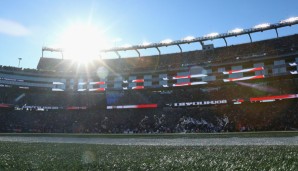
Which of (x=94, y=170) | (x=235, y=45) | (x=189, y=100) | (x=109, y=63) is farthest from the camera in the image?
(x=109, y=63)

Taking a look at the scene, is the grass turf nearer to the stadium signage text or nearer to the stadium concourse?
the stadium concourse

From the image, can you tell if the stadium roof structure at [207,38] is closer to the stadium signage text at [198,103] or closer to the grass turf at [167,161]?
the stadium signage text at [198,103]

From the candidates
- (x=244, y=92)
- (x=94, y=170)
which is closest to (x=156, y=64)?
(x=244, y=92)

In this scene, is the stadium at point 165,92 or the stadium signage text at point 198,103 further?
the stadium signage text at point 198,103

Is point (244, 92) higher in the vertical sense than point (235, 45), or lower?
lower

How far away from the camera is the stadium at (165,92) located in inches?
2569

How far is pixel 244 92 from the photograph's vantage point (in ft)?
230

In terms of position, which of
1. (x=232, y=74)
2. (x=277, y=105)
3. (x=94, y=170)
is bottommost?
(x=94, y=170)

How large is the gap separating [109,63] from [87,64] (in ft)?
24.4

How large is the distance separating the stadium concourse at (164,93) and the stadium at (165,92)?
0.22m

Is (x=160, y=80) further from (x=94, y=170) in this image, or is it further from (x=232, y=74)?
(x=94, y=170)

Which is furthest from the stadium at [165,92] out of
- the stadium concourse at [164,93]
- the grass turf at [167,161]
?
the grass turf at [167,161]

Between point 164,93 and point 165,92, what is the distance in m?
0.54

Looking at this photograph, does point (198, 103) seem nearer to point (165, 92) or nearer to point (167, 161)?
point (165, 92)
